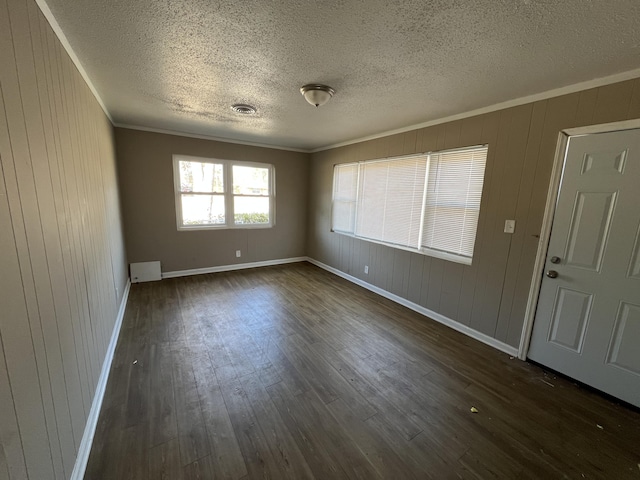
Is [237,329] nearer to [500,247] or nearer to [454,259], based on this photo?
[454,259]

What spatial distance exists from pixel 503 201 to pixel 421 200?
95cm

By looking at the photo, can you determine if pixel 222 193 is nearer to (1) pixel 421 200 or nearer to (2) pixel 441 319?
(1) pixel 421 200

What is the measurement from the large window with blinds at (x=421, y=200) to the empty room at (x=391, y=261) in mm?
32

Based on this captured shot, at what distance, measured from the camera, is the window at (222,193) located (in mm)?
4484

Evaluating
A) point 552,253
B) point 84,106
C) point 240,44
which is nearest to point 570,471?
point 552,253

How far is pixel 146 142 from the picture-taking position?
160 inches

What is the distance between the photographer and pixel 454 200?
9.90 feet

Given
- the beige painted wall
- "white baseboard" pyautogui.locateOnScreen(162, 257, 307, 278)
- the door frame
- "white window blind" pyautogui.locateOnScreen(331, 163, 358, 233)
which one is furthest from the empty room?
"white baseboard" pyautogui.locateOnScreen(162, 257, 307, 278)

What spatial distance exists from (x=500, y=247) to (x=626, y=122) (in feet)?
4.18

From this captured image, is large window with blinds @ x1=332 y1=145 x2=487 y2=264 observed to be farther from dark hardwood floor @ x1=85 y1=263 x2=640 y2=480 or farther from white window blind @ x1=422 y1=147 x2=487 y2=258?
dark hardwood floor @ x1=85 y1=263 x2=640 y2=480

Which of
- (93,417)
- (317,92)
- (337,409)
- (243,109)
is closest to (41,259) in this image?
(93,417)

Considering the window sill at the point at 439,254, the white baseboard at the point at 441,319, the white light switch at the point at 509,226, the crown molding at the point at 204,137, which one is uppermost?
the crown molding at the point at 204,137

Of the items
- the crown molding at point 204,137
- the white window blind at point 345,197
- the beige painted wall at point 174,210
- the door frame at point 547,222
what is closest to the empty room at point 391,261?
the door frame at point 547,222

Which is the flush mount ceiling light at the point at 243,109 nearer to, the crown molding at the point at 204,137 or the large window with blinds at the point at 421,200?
the crown molding at the point at 204,137
